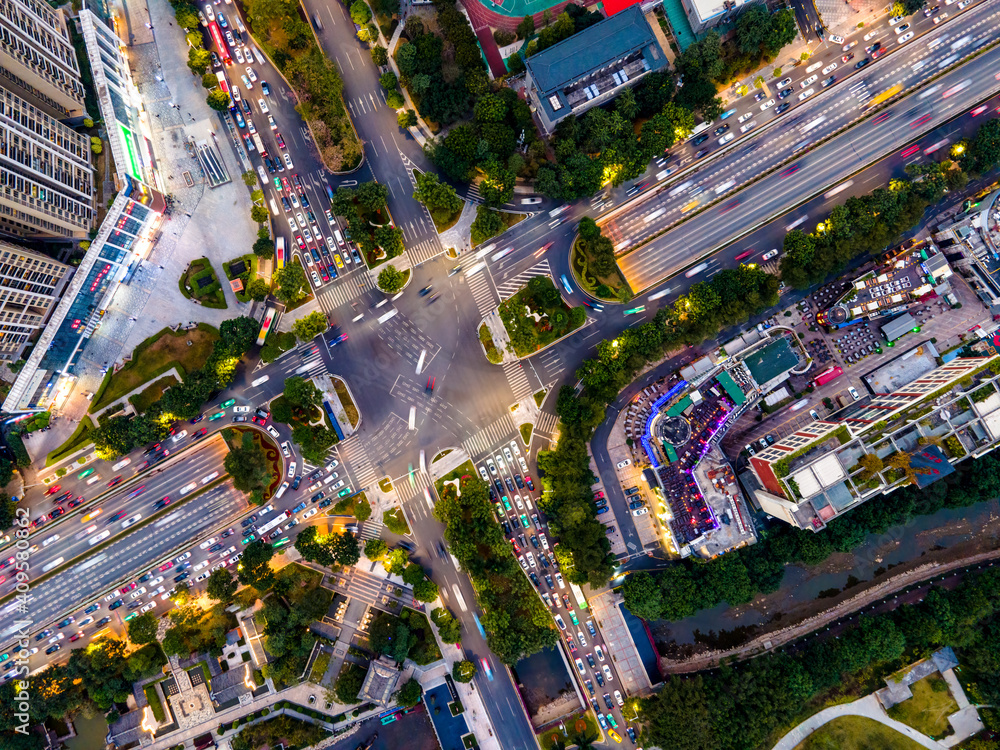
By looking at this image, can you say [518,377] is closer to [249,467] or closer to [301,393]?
[301,393]

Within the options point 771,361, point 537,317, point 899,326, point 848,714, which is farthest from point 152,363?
point 848,714

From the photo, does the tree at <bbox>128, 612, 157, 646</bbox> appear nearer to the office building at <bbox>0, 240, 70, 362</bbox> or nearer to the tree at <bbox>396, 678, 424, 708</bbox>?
the tree at <bbox>396, 678, 424, 708</bbox>

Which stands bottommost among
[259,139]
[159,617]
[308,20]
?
[159,617]

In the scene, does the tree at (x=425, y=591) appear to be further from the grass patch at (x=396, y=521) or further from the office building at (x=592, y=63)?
the office building at (x=592, y=63)

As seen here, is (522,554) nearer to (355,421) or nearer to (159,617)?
(355,421)

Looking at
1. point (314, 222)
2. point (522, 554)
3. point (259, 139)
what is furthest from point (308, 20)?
point (522, 554)

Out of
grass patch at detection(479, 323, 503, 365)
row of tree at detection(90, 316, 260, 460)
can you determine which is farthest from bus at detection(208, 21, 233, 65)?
grass patch at detection(479, 323, 503, 365)
